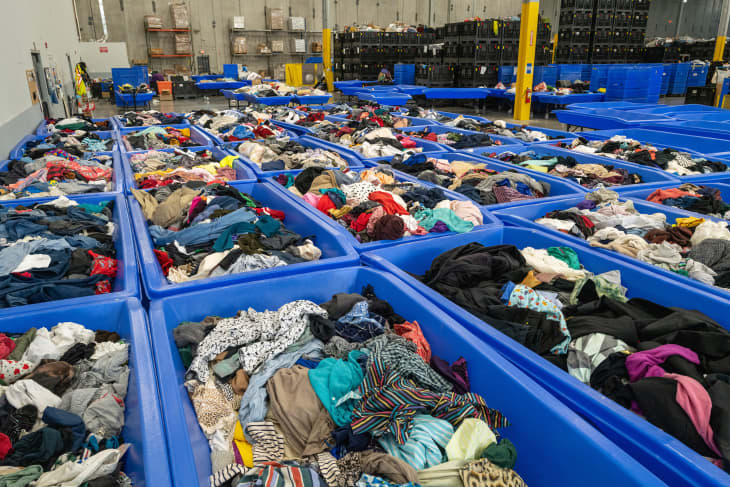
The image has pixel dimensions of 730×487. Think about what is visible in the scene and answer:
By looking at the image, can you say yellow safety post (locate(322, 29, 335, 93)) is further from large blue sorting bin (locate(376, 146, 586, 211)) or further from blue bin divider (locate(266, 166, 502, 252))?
blue bin divider (locate(266, 166, 502, 252))

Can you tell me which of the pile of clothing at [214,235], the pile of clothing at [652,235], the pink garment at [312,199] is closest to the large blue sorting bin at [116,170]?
the pile of clothing at [214,235]

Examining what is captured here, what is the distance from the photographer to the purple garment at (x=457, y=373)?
1571mm

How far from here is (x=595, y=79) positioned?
1071 cm

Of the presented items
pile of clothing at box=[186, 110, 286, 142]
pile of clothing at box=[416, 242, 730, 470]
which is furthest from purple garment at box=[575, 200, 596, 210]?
pile of clothing at box=[186, 110, 286, 142]

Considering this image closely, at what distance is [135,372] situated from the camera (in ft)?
4.86

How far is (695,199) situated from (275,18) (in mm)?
20276

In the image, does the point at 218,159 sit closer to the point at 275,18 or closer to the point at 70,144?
the point at 70,144

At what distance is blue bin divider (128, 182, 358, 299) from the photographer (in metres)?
2.02

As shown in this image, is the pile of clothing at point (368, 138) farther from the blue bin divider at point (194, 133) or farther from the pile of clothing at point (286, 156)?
the blue bin divider at point (194, 133)

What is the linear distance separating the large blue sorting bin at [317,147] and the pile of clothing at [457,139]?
50.2 inches

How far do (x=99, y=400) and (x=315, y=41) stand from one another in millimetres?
22427

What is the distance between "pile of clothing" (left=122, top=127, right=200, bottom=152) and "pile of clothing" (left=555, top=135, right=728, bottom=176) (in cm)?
453

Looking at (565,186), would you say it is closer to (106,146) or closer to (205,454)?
(205,454)

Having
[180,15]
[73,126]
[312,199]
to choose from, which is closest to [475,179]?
[312,199]
